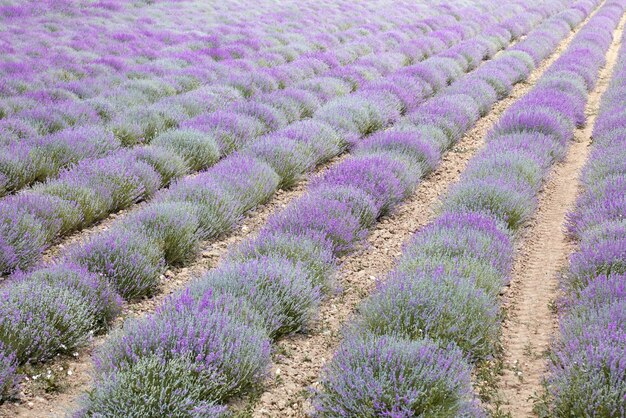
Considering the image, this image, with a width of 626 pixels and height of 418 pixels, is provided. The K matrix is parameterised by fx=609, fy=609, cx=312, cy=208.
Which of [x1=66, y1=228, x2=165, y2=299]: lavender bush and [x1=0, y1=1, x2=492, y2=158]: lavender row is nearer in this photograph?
[x1=66, y1=228, x2=165, y2=299]: lavender bush

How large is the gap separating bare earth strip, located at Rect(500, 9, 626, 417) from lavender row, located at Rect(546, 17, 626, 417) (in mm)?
126

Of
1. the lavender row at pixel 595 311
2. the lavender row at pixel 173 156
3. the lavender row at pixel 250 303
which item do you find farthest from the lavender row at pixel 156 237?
the lavender row at pixel 595 311

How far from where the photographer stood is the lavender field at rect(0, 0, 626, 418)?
3.03 metres

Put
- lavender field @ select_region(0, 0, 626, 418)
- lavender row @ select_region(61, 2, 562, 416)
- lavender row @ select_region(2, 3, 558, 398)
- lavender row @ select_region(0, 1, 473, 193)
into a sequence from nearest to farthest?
lavender row @ select_region(61, 2, 562, 416), lavender field @ select_region(0, 0, 626, 418), lavender row @ select_region(2, 3, 558, 398), lavender row @ select_region(0, 1, 473, 193)

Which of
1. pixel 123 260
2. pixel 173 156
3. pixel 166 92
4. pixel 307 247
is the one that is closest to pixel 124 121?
pixel 173 156

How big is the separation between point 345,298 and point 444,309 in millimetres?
1032

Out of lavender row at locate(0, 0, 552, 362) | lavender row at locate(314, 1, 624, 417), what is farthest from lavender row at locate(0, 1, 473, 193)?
lavender row at locate(314, 1, 624, 417)

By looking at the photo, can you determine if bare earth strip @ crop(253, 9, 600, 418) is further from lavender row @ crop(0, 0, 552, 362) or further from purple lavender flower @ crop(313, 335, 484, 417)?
lavender row @ crop(0, 0, 552, 362)

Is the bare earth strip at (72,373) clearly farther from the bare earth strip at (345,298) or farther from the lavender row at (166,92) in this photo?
the lavender row at (166,92)

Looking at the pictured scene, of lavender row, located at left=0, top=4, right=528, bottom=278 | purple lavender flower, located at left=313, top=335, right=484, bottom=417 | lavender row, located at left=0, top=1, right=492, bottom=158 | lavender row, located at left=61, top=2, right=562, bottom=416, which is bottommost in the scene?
lavender row, located at left=0, top=1, right=492, bottom=158

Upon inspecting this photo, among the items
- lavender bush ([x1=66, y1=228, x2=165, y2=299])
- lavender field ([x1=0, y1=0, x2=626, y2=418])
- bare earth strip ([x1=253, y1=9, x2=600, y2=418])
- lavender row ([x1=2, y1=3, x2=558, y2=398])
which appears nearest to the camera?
lavender field ([x1=0, y1=0, x2=626, y2=418])

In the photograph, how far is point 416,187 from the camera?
6645 mm

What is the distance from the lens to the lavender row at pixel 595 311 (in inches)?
110

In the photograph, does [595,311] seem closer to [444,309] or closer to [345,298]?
[444,309]
